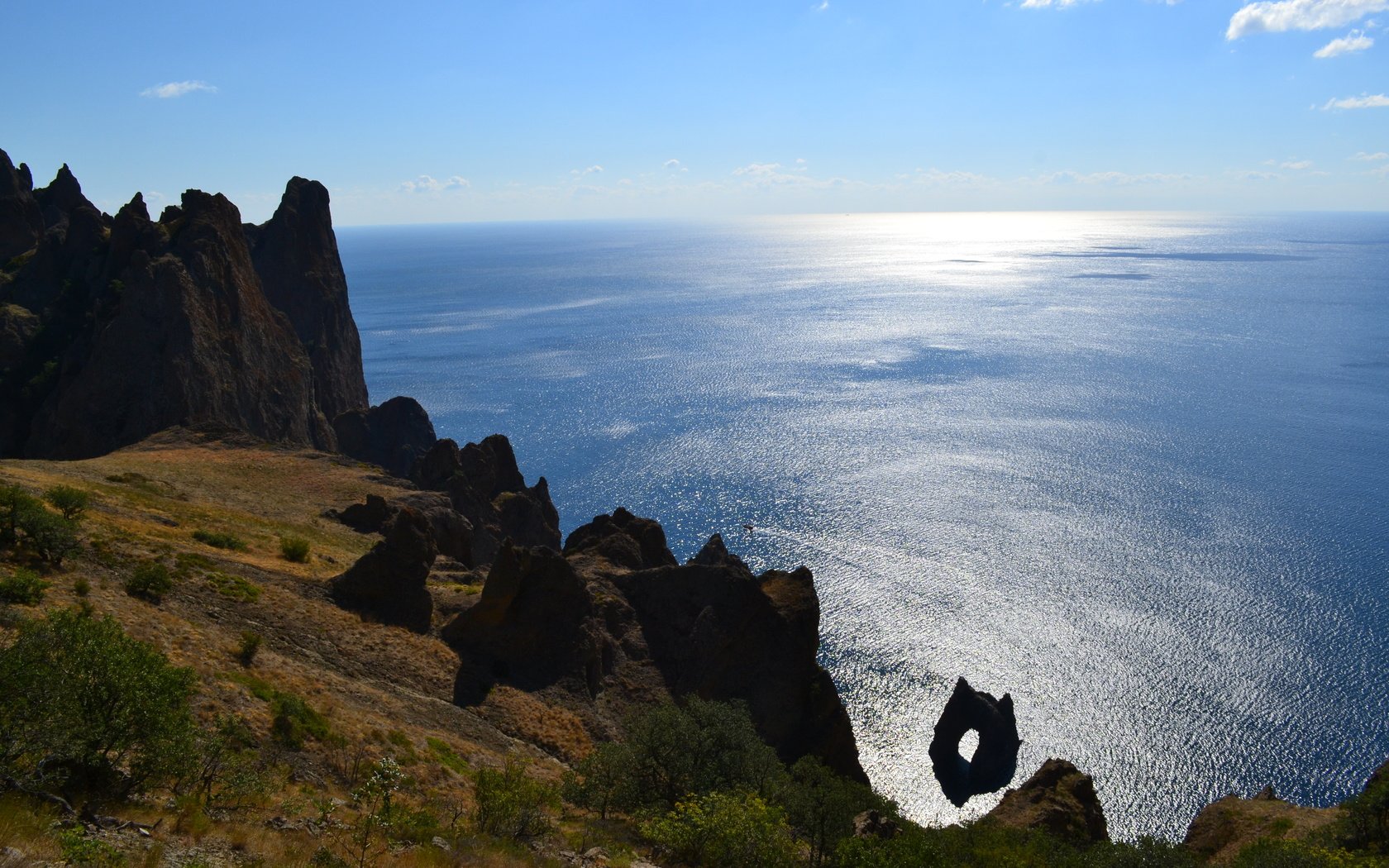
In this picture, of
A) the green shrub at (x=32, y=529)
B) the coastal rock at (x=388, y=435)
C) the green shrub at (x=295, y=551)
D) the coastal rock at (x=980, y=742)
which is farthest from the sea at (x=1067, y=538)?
the green shrub at (x=32, y=529)

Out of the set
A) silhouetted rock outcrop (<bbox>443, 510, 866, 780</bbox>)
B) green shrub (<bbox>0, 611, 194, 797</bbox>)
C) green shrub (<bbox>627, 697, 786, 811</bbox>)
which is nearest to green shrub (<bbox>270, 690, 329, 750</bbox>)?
green shrub (<bbox>0, 611, 194, 797</bbox>)

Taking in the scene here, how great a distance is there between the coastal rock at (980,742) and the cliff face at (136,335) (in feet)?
211

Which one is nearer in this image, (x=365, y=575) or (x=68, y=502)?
(x=68, y=502)

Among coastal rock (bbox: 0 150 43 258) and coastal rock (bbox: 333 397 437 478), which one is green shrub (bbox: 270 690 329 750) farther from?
coastal rock (bbox: 0 150 43 258)

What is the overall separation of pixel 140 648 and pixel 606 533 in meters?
41.5

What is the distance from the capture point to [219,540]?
4184 centimetres

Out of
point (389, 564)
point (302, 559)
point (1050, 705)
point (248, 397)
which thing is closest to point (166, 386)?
point (248, 397)

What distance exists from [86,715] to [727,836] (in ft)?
51.8

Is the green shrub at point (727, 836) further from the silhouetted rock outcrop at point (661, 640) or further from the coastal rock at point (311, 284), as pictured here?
the coastal rock at point (311, 284)

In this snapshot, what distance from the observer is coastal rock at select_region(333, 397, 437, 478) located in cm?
10012

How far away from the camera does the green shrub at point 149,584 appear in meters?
30.6

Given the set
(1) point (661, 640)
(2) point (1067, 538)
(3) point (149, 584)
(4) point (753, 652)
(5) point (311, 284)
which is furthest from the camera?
(2) point (1067, 538)

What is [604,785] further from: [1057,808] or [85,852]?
[1057,808]

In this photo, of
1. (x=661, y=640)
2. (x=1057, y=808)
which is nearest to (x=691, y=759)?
(x=661, y=640)
